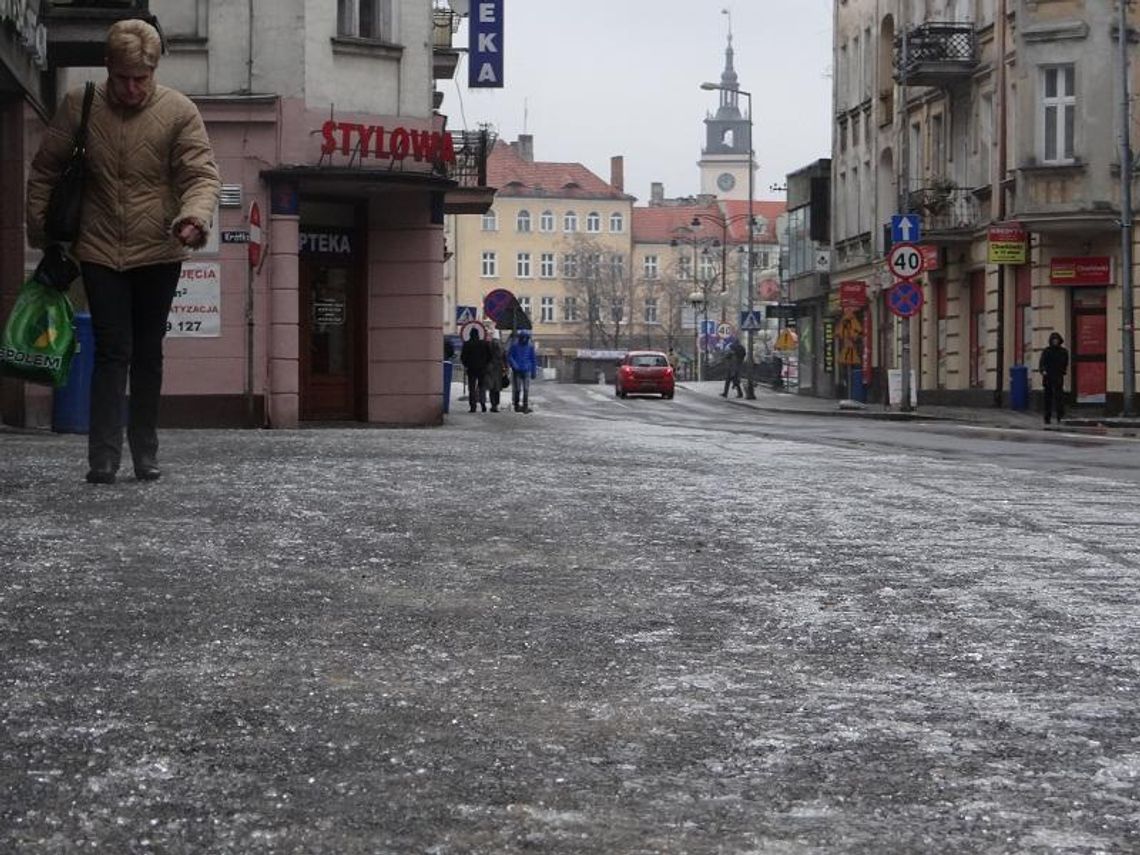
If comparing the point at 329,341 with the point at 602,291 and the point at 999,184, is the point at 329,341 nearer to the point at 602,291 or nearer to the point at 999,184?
the point at 999,184

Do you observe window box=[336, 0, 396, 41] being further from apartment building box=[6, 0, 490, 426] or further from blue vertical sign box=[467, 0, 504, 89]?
blue vertical sign box=[467, 0, 504, 89]

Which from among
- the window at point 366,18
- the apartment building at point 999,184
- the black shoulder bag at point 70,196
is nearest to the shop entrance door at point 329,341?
the window at point 366,18

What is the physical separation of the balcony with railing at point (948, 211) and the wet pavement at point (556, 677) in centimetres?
4131

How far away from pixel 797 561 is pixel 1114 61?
1551 inches

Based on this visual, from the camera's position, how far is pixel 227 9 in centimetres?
2806

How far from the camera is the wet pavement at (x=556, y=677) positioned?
351 cm

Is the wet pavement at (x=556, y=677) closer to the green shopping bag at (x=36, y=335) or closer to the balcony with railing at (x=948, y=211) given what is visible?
the green shopping bag at (x=36, y=335)

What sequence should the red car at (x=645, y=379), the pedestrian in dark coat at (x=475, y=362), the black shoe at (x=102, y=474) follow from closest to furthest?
1. the black shoe at (x=102, y=474)
2. the pedestrian in dark coat at (x=475, y=362)
3. the red car at (x=645, y=379)

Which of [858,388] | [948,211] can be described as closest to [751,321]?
[858,388]

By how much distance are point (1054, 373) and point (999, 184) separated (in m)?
10.7

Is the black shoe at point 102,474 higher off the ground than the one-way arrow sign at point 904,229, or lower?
lower

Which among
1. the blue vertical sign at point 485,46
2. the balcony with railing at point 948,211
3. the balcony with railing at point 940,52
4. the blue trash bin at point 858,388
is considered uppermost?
the balcony with railing at point 940,52

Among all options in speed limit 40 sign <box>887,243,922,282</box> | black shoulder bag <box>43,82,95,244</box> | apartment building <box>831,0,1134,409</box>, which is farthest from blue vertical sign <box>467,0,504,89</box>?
black shoulder bag <box>43,82,95,244</box>

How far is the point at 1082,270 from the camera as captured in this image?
44875 mm
